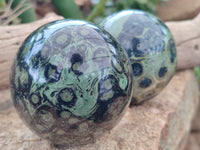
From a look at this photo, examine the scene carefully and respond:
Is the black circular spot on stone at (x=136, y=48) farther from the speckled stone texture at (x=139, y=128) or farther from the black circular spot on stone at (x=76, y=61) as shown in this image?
the black circular spot on stone at (x=76, y=61)

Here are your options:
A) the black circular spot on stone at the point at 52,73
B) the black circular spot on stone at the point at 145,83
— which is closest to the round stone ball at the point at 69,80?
the black circular spot on stone at the point at 52,73

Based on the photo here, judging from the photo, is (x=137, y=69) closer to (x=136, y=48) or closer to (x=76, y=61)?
(x=136, y=48)

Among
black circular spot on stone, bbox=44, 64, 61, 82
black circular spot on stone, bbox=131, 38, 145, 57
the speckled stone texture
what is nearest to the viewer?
black circular spot on stone, bbox=44, 64, 61, 82

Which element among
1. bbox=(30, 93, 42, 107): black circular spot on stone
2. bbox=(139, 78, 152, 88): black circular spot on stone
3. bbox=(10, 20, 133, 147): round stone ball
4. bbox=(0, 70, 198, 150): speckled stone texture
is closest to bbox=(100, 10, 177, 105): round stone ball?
bbox=(139, 78, 152, 88): black circular spot on stone

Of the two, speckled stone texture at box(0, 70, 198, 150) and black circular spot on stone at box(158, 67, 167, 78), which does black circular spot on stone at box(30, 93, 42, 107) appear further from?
black circular spot on stone at box(158, 67, 167, 78)

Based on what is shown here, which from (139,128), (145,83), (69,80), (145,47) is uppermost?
(69,80)

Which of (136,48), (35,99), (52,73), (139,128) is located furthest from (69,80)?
(139,128)

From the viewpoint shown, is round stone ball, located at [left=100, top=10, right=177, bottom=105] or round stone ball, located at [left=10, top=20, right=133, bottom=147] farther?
round stone ball, located at [left=100, top=10, right=177, bottom=105]
